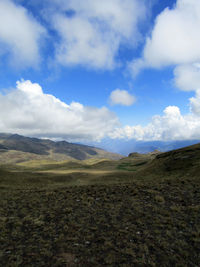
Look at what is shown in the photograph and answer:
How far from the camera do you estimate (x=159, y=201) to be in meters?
14.7

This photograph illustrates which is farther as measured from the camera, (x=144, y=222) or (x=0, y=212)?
(x=0, y=212)

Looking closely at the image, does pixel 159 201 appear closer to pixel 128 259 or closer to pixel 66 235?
pixel 128 259

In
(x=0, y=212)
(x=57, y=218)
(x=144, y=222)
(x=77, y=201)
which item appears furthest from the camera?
(x=77, y=201)

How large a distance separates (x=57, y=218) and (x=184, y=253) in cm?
960

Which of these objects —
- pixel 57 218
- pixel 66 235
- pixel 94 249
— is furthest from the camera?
pixel 57 218

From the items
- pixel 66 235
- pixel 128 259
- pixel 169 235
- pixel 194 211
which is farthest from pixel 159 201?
pixel 66 235

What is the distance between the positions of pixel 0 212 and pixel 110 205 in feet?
36.0

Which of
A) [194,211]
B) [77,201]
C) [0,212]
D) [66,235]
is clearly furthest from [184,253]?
[0,212]

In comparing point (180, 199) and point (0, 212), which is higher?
point (180, 199)

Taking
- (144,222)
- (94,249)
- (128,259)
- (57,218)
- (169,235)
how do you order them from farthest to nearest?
(57,218) < (144,222) < (169,235) < (94,249) < (128,259)

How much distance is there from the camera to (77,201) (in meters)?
16.9

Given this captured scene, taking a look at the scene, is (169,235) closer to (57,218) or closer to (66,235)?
(66,235)

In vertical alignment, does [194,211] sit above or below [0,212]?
above

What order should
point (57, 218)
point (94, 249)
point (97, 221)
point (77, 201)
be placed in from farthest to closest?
point (77, 201)
point (57, 218)
point (97, 221)
point (94, 249)
